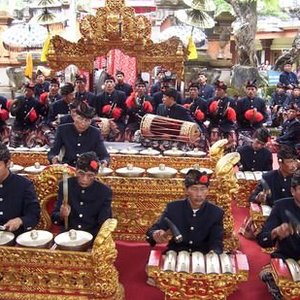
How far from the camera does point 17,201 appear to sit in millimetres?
3420

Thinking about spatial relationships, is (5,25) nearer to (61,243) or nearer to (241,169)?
(241,169)

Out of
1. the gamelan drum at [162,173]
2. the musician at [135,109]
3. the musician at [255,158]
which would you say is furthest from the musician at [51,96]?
the gamelan drum at [162,173]

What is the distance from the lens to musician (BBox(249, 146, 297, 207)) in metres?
4.00

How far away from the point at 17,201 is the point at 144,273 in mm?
1171

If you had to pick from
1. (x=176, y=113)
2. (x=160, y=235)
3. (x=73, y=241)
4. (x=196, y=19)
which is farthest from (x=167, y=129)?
(x=196, y=19)

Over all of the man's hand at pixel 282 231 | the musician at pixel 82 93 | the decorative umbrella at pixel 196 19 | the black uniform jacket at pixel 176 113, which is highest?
the decorative umbrella at pixel 196 19

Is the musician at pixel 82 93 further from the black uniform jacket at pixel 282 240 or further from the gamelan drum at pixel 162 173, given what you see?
the black uniform jacket at pixel 282 240

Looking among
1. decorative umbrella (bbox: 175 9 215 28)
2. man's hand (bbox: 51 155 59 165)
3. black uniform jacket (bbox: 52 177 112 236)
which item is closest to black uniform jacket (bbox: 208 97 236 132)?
man's hand (bbox: 51 155 59 165)

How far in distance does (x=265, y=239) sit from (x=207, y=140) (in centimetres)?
414

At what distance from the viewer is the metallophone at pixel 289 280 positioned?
2.67m

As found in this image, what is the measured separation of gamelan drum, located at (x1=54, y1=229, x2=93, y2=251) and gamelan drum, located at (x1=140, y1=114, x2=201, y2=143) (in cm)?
273

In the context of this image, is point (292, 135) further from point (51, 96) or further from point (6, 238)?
point (6, 238)

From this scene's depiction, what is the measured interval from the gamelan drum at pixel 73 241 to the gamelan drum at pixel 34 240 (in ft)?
0.21

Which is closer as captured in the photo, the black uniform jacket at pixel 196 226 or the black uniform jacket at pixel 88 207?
the black uniform jacket at pixel 196 226
